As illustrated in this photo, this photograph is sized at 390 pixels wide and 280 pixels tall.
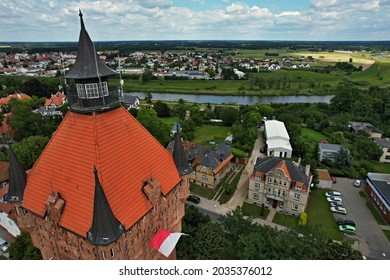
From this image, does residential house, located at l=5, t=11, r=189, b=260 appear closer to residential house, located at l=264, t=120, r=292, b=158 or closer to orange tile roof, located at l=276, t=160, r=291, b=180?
orange tile roof, located at l=276, t=160, r=291, b=180

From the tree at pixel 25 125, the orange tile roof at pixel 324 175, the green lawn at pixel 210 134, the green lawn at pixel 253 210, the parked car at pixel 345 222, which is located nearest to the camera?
the parked car at pixel 345 222

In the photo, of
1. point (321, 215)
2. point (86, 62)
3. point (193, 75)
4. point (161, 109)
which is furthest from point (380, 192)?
point (193, 75)

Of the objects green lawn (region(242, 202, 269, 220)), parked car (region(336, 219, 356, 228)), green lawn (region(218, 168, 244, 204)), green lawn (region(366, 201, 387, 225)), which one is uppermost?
parked car (region(336, 219, 356, 228))

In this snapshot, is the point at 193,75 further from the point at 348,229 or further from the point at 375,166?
the point at 348,229

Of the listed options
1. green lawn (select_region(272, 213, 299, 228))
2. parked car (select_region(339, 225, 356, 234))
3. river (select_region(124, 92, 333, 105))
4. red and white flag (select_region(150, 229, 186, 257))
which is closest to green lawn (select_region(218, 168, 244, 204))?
green lawn (select_region(272, 213, 299, 228))

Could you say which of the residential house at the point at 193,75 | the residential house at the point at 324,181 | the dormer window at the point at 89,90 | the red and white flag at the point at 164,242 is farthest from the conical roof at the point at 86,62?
the residential house at the point at 193,75

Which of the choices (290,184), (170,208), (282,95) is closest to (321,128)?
(290,184)

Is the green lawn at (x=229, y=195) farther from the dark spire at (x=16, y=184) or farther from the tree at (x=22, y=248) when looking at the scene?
the dark spire at (x=16, y=184)
